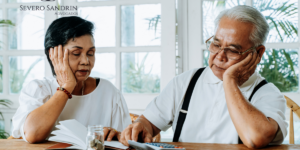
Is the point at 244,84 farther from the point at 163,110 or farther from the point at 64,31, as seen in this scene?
the point at 64,31

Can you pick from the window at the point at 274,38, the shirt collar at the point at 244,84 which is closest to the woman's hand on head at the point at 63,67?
the shirt collar at the point at 244,84

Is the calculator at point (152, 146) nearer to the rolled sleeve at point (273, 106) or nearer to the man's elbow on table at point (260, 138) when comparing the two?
the man's elbow on table at point (260, 138)

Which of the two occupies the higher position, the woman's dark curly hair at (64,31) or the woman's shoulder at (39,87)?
the woman's dark curly hair at (64,31)

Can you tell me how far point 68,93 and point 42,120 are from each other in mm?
209

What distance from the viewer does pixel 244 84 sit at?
143cm

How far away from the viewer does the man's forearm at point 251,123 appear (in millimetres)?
1103

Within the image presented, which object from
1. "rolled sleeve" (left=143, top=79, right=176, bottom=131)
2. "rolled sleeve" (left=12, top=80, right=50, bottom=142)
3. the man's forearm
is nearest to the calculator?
the man's forearm

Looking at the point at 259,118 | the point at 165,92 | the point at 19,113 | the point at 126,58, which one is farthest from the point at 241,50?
the point at 126,58

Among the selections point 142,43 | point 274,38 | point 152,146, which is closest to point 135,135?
point 152,146

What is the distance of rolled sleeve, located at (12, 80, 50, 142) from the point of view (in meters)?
1.33

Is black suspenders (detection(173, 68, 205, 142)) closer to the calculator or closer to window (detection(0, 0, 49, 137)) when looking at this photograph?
the calculator

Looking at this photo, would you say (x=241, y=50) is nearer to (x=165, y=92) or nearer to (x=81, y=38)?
(x=165, y=92)

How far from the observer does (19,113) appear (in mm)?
1363

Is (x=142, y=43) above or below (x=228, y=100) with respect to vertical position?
above
